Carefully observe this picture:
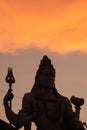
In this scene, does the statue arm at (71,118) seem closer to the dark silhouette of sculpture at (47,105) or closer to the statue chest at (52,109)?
the dark silhouette of sculpture at (47,105)

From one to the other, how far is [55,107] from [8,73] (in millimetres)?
1831

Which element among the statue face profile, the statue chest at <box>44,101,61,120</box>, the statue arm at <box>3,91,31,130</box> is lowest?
the statue arm at <box>3,91,31,130</box>

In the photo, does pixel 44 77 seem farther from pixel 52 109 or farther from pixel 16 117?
pixel 16 117

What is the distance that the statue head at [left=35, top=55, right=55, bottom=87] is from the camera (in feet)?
86.7

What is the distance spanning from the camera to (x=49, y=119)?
1030 inches

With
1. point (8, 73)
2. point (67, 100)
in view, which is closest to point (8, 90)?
point (8, 73)

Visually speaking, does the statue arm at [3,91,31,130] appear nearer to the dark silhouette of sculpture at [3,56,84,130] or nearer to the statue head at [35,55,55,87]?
the dark silhouette of sculpture at [3,56,84,130]

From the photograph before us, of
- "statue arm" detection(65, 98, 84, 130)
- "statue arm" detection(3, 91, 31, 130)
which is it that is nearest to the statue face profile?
"statue arm" detection(65, 98, 84, 130)

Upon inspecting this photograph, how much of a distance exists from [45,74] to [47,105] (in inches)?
37.1

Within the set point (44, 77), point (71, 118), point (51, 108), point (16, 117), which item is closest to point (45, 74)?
point (44, 77)

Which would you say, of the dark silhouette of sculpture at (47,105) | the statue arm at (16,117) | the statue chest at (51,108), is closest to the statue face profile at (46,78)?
the dark silhouette of sculpture at (47,105)

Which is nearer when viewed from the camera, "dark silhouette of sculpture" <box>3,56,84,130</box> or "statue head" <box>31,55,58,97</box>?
"dark silhouette of sculpture" <box>3,56,84,130</box>

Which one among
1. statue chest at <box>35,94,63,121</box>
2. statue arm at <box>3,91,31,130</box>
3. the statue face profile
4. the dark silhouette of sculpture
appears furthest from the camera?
the statue face profile

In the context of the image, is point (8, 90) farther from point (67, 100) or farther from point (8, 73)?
point (67, 100)
